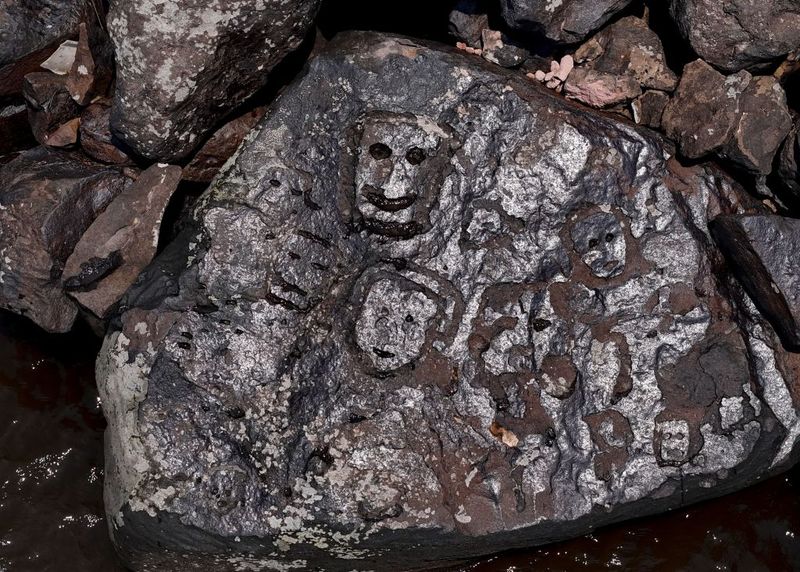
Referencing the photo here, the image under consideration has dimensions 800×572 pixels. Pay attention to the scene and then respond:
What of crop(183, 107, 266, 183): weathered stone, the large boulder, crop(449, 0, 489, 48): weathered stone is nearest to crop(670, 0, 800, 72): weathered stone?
the large boulder

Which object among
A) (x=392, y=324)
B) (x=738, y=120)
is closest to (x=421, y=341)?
(x=392, y=324)

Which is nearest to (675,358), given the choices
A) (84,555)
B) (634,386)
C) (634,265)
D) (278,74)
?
(634,386)

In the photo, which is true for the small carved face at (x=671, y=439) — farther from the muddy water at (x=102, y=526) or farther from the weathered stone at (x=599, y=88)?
the weathered stone at (x=599, y=88)

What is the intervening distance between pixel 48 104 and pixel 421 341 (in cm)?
177

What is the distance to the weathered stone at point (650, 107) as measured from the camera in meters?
2.93

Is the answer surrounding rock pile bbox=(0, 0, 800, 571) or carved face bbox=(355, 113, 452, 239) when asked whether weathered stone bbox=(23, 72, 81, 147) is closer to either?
surrounding rock pile bbox=(0, 0, 800, 571)

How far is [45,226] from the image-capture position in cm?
301

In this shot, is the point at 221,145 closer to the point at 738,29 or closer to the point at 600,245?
the point at 600,245

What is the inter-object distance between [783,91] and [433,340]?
151 centimetres

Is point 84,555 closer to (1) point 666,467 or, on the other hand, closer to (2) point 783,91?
(1) point 666,467

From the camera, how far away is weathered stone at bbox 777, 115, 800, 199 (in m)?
2.77

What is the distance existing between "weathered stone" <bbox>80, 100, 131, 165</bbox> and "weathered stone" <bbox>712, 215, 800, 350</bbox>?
227 centimetres

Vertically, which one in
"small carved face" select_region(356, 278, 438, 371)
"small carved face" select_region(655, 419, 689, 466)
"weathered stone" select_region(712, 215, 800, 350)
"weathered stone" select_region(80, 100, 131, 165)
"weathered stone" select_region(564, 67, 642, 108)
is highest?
"weathered stone" select_region(564, 67, 642, 108)

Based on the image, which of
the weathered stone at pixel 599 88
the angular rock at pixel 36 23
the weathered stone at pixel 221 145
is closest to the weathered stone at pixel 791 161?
the weathered stone at pixel 599 88
